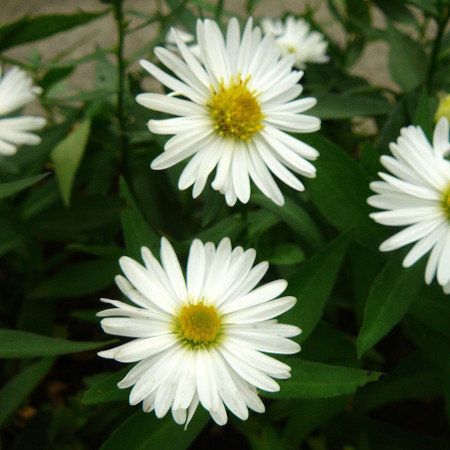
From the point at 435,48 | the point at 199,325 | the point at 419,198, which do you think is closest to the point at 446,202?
the point at 419,198

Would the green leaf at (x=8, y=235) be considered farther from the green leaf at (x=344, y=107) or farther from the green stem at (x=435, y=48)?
the green stem at (x=435, y=48)

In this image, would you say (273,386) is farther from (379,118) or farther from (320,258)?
(379,118)

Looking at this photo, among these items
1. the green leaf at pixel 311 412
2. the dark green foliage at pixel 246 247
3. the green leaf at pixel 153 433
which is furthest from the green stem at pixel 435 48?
the green leaf at pixel 153 433

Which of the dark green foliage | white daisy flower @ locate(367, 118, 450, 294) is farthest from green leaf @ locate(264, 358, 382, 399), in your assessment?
white daisy flower @ locate(367, 118, 450, 294)

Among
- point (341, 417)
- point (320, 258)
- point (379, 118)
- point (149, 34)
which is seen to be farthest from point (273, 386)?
point (149, 34)

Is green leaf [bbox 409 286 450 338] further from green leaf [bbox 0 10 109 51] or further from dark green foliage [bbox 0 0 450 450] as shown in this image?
green leaf [bbox 0 10 109 51]

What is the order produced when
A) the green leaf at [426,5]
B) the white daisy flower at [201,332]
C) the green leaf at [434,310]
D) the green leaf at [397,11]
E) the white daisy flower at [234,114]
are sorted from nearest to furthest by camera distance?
the white daisy flower at [201,332] < the white daisy flower at [234,114] < the green leaf at [434,310] < the green leaf at [426,5] < the green leaf at [397,11]
